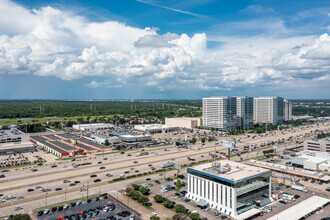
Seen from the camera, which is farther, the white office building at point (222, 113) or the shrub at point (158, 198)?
the white office building at point (222, 113)

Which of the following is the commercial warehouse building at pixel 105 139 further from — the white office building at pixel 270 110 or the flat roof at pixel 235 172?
the white office building at pixel 270 110

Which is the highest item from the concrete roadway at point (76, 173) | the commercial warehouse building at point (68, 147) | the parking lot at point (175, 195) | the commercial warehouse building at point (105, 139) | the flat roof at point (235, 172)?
the flat roof at point (235, 172)

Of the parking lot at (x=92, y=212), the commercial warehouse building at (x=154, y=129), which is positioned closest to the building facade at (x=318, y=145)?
the parking lot at (x=92, y=212)

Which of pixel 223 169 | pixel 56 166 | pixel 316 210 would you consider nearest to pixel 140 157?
pixel 56 166

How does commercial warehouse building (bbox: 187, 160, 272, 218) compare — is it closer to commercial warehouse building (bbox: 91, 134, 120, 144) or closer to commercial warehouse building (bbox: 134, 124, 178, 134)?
commercial warehouse building (bbox: 91, 134, 120, 144)

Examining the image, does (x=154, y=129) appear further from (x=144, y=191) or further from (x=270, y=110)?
(x=144, y=191)

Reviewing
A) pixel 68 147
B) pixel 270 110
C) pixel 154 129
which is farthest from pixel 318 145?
pixel 270 110

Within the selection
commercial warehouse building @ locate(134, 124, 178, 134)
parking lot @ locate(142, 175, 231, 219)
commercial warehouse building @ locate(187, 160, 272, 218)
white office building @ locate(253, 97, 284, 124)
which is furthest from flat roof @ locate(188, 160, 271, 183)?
white office building @ locate(253, 97, 284, 124)
